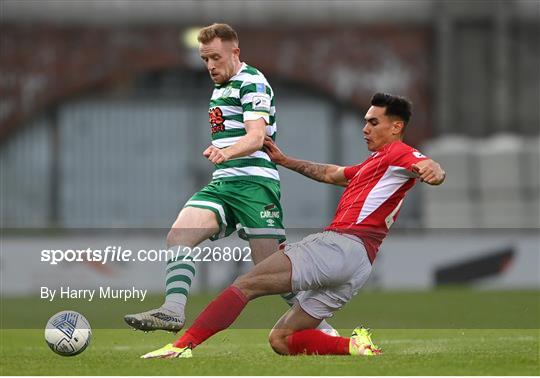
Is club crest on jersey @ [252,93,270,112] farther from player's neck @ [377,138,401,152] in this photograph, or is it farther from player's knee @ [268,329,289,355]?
player's knee @ [268,329,289,355]

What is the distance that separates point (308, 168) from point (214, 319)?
1518 mm

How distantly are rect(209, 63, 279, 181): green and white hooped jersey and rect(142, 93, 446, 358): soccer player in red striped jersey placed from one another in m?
0.17

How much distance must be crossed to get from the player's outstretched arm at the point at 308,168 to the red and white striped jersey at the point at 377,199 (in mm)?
473

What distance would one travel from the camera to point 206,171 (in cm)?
2633

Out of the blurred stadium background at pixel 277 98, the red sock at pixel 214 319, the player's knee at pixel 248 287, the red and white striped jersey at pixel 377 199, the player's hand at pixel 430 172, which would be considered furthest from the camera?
the blurred stadium background at pixel 277 98

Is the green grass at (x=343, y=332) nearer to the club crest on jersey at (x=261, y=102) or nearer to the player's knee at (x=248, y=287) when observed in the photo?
the player's knee at (x=248, y=287)

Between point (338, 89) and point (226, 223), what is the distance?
19.1 metres

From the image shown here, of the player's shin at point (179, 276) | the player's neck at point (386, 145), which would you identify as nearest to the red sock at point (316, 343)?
the player's shin at point (179, 276)

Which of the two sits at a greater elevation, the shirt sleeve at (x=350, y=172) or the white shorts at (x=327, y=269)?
the shirt sleeve at (x=350, y=172)

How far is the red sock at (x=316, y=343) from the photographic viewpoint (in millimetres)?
8055

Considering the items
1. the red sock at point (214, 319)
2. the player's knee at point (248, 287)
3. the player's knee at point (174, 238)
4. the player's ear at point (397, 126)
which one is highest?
the player's ear at point (397, 126)

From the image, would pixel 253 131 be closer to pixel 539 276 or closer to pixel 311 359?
pixel 311 359

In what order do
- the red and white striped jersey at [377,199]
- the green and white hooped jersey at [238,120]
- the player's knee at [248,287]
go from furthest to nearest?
1. the green and white hooped jersey at [238,120]
2. the red and white striped jersey at [377,199]
3. the player's knee at [248,287]

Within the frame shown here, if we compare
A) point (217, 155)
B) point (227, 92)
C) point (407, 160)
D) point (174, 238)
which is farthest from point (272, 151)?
point (407, 160)
